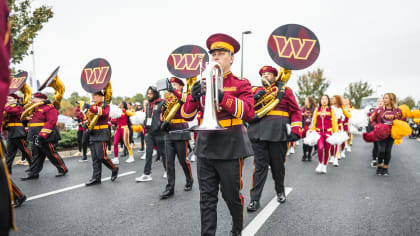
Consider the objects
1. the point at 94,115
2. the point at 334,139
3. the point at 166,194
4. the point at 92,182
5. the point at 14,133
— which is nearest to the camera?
the point at 166,194

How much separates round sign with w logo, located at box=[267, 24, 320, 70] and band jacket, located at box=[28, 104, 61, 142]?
4.84 metres

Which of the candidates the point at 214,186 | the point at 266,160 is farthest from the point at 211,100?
the point at 266,160

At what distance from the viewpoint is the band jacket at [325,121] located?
7231mm

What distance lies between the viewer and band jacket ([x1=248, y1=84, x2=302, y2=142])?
420 cm

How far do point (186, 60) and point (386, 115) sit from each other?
485 centimetres

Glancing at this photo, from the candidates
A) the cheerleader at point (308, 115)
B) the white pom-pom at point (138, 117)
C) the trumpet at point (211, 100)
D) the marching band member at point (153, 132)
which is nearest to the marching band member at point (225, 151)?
the trumpet at point (211, 100)

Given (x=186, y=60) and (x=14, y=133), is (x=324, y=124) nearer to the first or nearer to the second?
(x=186, y=60)

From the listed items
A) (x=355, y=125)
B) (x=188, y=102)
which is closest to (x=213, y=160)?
(x=188, y=102)

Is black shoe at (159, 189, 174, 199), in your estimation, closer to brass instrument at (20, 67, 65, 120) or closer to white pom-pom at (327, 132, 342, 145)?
brass instrument at (20, 67, 65, 120)

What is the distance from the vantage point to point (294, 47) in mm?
4617

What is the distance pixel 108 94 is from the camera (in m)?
6.23

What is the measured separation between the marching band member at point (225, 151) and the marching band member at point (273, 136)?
1378mm

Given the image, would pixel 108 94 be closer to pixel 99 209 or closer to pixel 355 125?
pixel 99 209

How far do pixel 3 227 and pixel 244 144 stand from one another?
200cm
